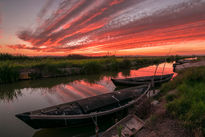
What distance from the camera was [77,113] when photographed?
5.97 meters

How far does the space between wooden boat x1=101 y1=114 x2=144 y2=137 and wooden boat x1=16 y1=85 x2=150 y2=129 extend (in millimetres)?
1102

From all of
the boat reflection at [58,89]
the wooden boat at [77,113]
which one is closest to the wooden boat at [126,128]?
the wooden boat at [77,113]

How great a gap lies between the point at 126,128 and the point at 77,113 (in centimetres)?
281

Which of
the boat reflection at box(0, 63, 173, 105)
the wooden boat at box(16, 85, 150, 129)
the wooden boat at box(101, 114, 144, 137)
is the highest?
the wooden boat at box(16, 85, 150, 129)

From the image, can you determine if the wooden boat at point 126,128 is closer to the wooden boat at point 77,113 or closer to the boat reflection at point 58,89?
the wooden boat at point 77,113

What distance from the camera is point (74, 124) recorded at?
5.78 meters

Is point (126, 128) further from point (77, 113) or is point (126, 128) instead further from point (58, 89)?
point (58, 89)

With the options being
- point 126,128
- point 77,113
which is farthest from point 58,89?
point 126,128

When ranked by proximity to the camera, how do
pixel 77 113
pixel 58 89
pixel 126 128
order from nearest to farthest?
1. pixel 126 128
2. pixel 77 113
3. pixel 58 89

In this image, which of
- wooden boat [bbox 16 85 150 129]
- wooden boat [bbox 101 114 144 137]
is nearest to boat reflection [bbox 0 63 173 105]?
wooden boat [bbox 16 85 150 129]

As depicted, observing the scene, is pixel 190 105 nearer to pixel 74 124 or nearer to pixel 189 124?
pixel 189 124

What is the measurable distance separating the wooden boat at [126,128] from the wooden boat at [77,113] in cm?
110

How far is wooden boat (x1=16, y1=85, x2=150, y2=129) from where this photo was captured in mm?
5207

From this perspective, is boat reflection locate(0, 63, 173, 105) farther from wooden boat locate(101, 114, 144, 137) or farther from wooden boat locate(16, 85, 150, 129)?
wooden boat locate(101, 114, 144, 137)
